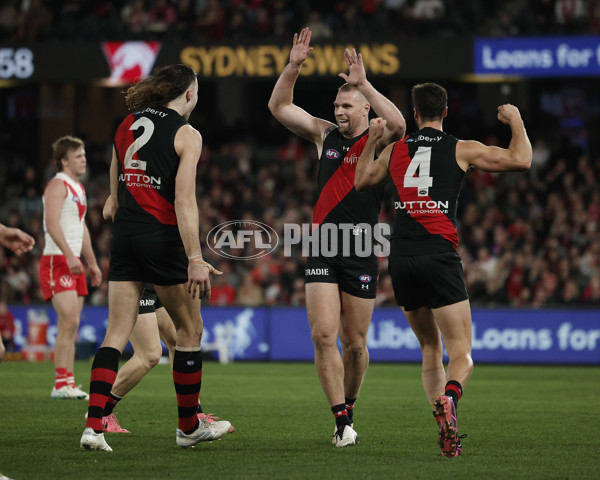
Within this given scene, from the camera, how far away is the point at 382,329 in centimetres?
1759

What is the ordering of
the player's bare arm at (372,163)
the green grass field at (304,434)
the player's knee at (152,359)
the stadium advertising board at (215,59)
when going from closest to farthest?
the green grass field at (304,434), the player's bare arm at (372,163), the player's knee at (152,359), the stadium advertising board at (215,59)

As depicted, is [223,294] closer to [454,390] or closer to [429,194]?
[429,194]

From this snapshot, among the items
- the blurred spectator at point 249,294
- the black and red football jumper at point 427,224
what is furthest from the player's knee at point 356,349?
the blurred spectator at point 249,294

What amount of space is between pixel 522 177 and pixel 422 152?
55.3 feet

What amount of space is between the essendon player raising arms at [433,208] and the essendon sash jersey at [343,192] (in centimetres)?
50

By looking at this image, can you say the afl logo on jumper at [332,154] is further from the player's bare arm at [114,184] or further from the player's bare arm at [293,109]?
the player's bare arm at [114,184]

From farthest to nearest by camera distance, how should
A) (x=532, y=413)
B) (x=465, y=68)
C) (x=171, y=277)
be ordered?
(x=465, y=68) < (x=532, y=413) < (x=171, y=277)

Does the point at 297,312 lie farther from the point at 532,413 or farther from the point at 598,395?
the point at 532,413

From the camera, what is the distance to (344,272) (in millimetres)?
7492

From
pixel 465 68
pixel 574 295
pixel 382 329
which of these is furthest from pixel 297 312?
pixel 465 68

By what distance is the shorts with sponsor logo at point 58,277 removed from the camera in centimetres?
1075

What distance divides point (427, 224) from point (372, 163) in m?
0.60

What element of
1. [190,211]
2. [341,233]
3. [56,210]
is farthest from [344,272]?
[56,210]

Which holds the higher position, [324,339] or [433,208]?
[433,208]
